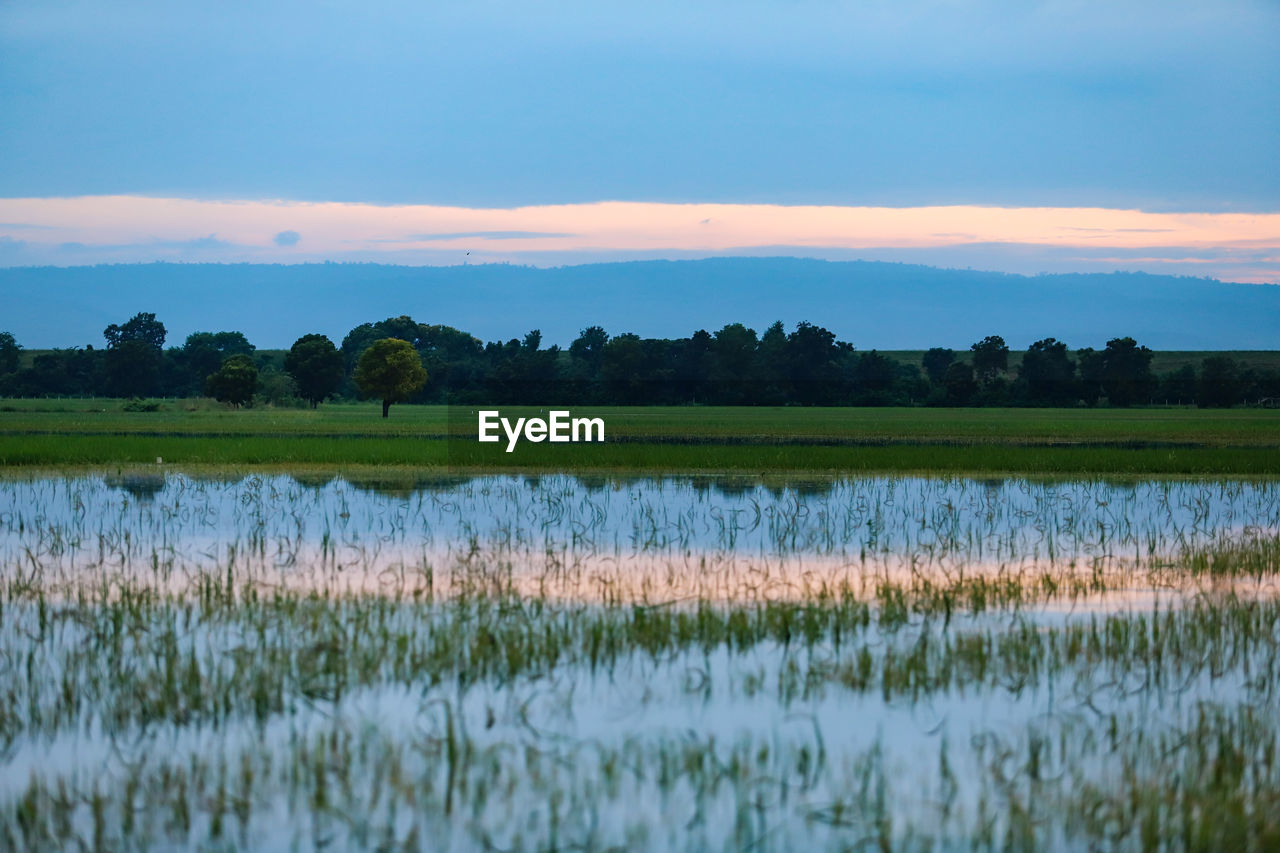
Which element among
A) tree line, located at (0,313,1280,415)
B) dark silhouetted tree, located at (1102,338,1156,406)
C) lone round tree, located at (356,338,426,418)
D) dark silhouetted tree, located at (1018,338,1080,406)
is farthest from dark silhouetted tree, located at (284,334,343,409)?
dark silhouetted tree, located at (1102,338,1156,406)

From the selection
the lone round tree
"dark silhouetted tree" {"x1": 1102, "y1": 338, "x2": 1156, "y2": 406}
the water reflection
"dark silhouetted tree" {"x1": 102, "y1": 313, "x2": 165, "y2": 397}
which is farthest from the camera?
"dark silhouetted tree" {"x1": 102, "y1": 313, "x2": 165, "y2": 397}

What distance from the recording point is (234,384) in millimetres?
93438

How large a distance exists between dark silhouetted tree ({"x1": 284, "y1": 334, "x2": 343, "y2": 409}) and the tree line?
0.11 meters

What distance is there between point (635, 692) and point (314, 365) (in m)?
90.9

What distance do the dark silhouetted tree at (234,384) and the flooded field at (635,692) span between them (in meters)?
78.5

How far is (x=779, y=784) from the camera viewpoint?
24.4 feet

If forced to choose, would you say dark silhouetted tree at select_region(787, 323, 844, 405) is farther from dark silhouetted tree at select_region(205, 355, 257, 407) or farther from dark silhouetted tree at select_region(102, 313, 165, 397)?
dark silhouetted tree at select_region(102, 313, 165, 397)

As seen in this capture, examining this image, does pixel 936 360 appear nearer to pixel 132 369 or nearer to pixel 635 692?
pixel 132 369

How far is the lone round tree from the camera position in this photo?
268 ft

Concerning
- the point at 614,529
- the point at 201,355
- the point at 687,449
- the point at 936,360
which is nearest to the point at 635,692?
the point at 614,529

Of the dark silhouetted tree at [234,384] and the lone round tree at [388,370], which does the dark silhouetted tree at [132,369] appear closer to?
the dark silhouetted tree at [234,384]

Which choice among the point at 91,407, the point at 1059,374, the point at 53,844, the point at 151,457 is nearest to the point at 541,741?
the point at 53,844

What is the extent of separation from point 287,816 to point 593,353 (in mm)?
150487

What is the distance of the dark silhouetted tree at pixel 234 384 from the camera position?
93.4 metres
